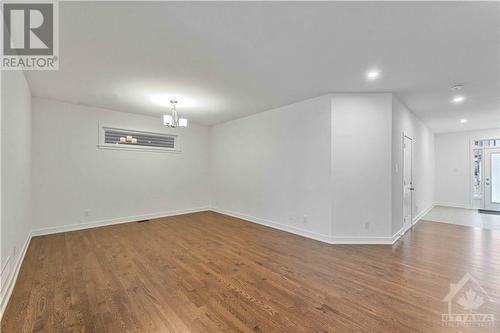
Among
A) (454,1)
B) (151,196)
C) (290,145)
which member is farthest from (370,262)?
(151,196)

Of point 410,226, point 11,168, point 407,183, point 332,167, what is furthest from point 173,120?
point 410,226

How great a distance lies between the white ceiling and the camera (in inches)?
72.4

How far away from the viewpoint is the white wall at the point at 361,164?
376cm

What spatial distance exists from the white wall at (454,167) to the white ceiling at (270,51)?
402cm

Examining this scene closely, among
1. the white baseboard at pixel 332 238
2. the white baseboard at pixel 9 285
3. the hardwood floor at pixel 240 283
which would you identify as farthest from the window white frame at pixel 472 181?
the white baseboard at pixel 9 285

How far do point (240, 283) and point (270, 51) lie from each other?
2696mm

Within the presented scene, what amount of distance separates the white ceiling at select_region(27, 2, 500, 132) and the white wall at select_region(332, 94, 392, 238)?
353 mm

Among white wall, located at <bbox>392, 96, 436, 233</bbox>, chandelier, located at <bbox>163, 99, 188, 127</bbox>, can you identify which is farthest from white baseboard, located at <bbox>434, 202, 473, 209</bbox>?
chandelier, located at <bbox>163, 99, 188, 127</bbox>

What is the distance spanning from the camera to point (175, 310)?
6.51 feet

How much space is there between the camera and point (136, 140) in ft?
17.6

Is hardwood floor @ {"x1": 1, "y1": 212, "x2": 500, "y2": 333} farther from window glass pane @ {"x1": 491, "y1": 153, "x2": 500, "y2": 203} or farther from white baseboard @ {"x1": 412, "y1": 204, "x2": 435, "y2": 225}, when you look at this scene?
window glass pane @ {"x1": 491, "y1": 153, "x2": 500, "y2": 203}

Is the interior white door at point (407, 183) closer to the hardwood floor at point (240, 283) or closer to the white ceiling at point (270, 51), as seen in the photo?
the hardwood floor at point (240, 283)

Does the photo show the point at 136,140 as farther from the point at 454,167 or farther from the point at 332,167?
the point at 454,167

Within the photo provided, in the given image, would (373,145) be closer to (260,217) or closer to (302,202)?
(302,202)
